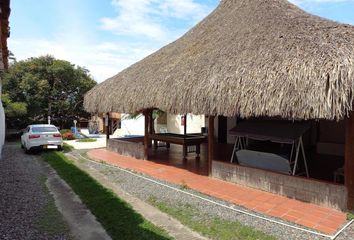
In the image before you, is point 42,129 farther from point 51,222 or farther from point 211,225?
point 211,225

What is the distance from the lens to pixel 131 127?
1120 inches

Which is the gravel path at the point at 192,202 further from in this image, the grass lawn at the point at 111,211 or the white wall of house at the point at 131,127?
the white wall of house at the point at 131,127

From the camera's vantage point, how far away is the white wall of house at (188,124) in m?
21.1

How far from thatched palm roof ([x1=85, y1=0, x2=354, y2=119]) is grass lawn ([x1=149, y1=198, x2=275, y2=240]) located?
2.42 m

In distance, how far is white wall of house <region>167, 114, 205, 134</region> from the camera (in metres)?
21.1

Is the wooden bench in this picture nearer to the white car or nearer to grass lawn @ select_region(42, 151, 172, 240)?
grass lawn @ select_region(42, 151, 172, 240)

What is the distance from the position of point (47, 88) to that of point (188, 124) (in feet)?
46.7

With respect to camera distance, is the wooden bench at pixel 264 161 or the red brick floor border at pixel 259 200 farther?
the wooden bench at pixel 264 161

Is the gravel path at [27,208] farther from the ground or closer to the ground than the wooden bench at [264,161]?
closer to the ground

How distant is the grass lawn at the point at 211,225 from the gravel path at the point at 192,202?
0.18 metres

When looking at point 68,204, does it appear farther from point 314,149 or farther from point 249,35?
point 314,149

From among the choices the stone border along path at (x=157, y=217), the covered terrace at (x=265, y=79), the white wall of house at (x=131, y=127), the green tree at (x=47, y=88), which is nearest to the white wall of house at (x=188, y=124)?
the white wall of house at (x=131, y=127)

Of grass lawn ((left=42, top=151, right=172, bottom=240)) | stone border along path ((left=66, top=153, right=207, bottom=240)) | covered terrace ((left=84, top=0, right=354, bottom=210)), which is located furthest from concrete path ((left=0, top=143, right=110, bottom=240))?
covered terrace ((left=84, top=0, right=354, bottom=210))

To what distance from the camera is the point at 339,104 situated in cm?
549
